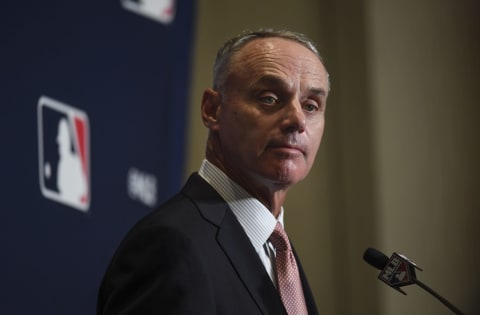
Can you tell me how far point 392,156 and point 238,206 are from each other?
5.48 ft

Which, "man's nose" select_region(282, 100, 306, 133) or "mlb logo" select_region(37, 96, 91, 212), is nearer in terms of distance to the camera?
"man's nose" select_region(282, 100, 306, 133)

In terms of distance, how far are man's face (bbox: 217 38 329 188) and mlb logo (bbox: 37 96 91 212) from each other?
2.66 feet

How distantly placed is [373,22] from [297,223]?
91 cm

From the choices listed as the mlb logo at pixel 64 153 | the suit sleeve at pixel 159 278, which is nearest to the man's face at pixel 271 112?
the suit sleeve at pixel 159 278

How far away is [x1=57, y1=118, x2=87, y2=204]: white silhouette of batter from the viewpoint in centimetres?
198

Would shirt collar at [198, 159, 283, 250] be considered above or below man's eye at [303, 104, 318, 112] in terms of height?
below

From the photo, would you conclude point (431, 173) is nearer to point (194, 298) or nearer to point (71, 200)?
point (71, 200)

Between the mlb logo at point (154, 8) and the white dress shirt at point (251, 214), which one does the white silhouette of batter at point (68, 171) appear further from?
the white dress shirt at point (251, 214)

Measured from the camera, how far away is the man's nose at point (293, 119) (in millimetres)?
1192

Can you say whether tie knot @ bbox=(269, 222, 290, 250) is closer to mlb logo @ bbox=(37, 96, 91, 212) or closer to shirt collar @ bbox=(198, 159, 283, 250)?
shirt collar @ bbox=(198, 159, 283, 250)

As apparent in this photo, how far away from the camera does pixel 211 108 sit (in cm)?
134

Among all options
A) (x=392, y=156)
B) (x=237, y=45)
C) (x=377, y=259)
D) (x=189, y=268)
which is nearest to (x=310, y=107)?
(x=237, y=45)

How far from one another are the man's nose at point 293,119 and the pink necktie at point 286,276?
185mm

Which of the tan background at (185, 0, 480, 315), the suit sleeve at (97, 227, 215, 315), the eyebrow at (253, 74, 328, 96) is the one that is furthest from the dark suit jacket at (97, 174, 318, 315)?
the tan background at (185, 0, 480, 315)
